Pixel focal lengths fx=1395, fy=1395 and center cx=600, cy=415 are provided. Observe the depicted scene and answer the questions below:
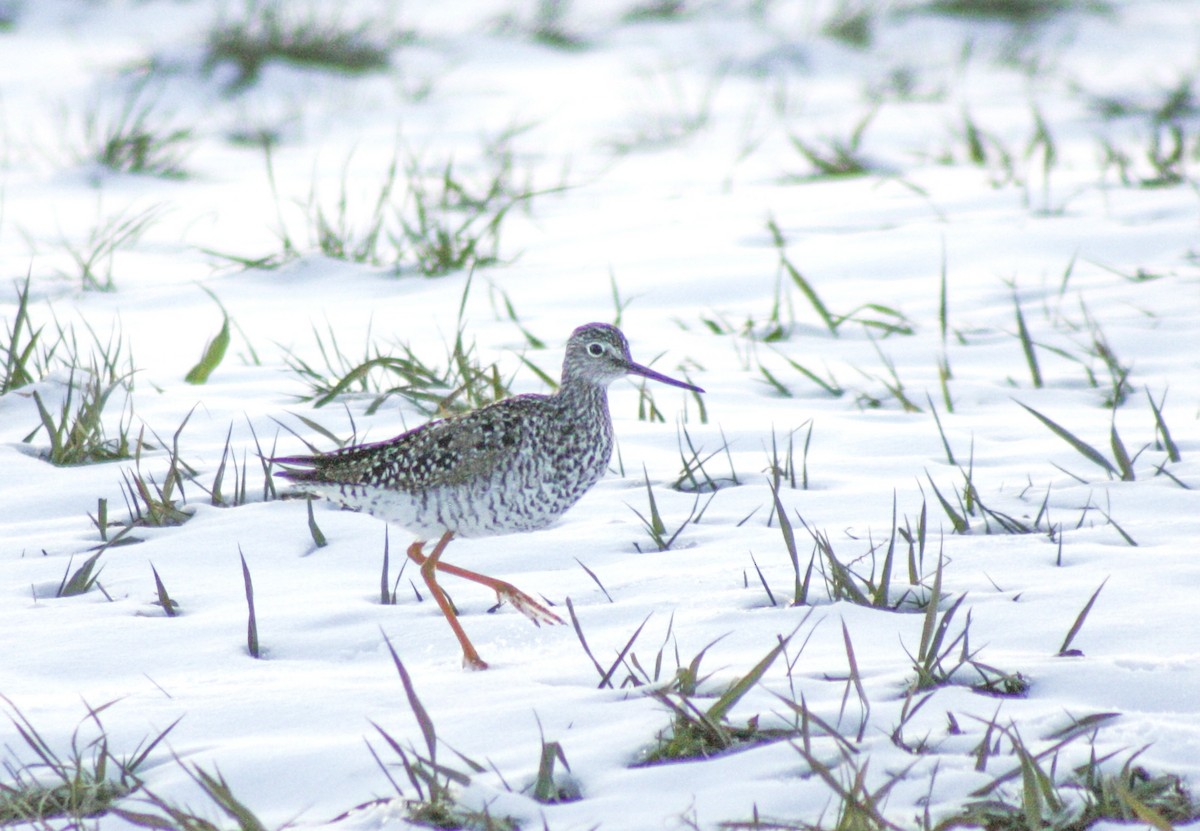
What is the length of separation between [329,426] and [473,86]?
7197 mm

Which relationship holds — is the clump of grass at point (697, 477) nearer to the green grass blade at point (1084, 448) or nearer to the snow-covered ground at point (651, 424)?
the snow-covered ground at point (651, 424)

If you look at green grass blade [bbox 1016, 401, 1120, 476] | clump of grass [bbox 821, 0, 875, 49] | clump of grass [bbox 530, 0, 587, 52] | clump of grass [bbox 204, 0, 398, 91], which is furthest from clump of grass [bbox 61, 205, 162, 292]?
clump of grass [bbox 821, 0, 875, 49]

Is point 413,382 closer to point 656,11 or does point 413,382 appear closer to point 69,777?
point 69,777

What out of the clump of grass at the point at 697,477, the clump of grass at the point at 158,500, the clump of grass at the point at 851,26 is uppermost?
the clump of grass at the point at 851,26

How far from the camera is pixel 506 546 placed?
170 inches

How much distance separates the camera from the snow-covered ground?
113 inches

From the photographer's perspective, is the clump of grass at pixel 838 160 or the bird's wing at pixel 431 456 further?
the clump of grass at pixel 838 160

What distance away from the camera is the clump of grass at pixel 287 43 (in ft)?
37.2

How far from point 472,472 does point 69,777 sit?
1539 mm

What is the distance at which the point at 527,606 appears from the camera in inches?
141

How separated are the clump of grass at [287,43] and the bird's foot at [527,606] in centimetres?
849

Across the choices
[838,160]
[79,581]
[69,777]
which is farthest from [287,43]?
[69,777]

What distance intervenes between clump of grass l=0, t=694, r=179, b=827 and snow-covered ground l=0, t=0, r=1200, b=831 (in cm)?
5

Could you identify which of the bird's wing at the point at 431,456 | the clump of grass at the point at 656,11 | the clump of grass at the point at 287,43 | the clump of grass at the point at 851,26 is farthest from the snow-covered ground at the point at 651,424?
the clump of grass at the point at 656,11
